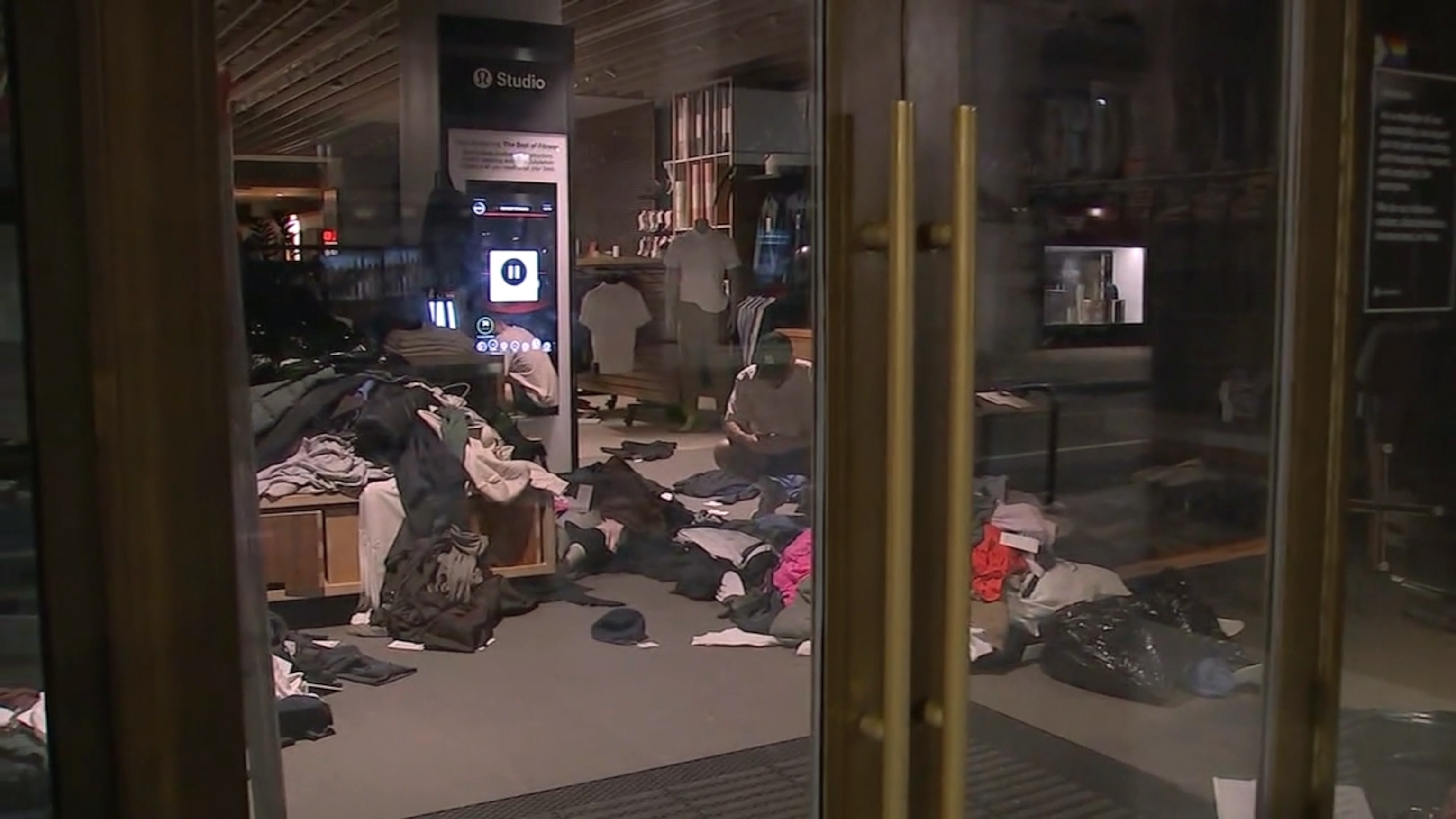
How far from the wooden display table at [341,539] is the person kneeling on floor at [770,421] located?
0.68 meters

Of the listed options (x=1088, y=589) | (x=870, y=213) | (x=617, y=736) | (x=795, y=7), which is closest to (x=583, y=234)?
(x=617, y=736)

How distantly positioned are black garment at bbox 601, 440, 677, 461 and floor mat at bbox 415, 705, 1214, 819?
1.34 metres

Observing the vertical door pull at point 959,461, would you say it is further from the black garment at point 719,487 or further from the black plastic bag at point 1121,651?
the black garment at point 719,487

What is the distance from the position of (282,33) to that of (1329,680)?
246 cm

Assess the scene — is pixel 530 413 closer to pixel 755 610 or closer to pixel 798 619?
pixel 755 610

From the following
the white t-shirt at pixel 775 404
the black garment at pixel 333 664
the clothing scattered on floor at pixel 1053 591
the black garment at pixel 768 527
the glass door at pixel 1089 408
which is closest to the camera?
the glass door at pixel 1089 408

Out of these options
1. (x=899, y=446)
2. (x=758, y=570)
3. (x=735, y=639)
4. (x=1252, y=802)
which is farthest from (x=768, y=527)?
(x=899, y=446)

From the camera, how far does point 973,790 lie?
2.53 metres

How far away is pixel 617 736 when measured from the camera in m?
3.26

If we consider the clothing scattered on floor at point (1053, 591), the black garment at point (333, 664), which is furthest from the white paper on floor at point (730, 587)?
the clothing scattered on floor at point (1053, 591)

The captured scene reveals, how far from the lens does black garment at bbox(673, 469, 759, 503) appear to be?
407cm

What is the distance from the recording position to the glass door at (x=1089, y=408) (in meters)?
1.36

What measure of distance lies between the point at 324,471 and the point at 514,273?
0.83 m

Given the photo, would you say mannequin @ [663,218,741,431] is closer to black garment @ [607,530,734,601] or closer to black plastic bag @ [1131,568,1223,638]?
black garment @ [607,530,734,601]
